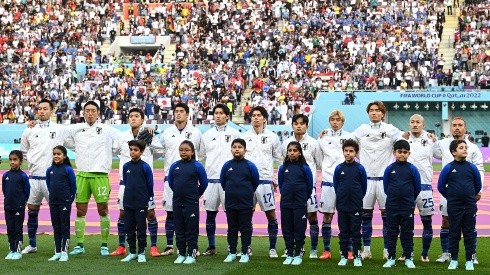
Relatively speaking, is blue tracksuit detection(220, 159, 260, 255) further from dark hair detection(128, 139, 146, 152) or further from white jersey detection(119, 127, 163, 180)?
white jersey detection(119, 127, 163, 180)

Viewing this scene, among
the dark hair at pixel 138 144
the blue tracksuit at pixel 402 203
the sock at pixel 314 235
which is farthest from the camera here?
the sock at pixel 314 235

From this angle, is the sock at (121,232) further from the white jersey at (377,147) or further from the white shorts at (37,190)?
the white jersey at (377,147)

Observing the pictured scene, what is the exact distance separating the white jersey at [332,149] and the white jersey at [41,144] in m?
3.82

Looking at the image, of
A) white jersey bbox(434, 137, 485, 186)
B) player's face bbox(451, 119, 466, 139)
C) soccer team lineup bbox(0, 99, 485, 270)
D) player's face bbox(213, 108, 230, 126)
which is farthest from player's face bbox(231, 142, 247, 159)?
player's face bbox(451, 119, 466, 139)

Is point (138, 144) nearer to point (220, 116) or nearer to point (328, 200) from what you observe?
point (220, 116)

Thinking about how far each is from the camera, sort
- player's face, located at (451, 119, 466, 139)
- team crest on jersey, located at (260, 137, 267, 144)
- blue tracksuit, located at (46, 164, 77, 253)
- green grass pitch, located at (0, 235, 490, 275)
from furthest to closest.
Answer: team crest on jersey, located at (260, 137, 267, 144) < blue tracksuit, located at (46, 164, 77, 253) < player's face, located at (451, 119, 466, 139) < green grass pitch, located at (0, 235, 490, 275)

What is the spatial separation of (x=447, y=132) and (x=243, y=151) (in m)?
30.3

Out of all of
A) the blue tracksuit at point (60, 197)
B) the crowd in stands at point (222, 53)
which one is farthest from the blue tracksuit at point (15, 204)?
the crowd in stands at point (222, 53)

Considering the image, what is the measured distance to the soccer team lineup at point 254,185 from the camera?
13.3 metres

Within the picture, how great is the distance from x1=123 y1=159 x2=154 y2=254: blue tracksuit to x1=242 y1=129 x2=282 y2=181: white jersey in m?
1.56

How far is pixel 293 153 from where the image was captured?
1373 cm

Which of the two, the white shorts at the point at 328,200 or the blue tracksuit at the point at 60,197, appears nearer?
the blue tracksuit at the point at 60,197

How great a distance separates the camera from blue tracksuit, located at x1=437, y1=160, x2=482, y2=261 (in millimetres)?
13055

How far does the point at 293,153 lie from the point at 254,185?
685mm
